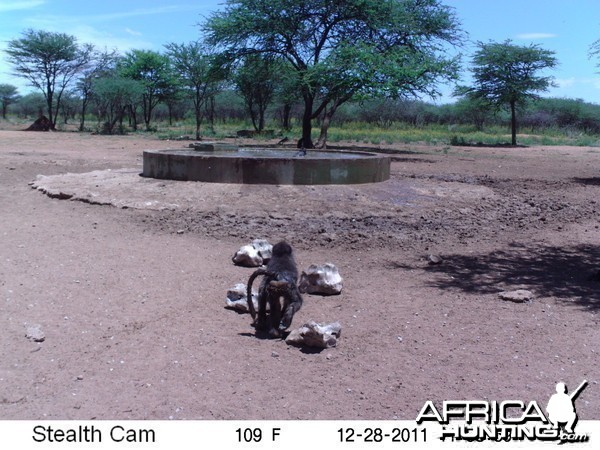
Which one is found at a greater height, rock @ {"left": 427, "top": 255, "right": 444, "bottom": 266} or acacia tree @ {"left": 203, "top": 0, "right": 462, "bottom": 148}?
acacia tree @ {"left": 203, "top": 0, "right": 462, "bottom": 148}

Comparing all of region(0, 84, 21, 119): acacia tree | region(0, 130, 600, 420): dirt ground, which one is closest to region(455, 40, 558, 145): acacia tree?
region(0, 130, 600, 420): dirt ground

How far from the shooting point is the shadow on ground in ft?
20.9

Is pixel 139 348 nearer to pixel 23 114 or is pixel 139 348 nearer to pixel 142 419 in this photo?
pixel 142 419

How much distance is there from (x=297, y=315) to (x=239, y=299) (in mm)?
532

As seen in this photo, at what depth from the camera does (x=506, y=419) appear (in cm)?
352

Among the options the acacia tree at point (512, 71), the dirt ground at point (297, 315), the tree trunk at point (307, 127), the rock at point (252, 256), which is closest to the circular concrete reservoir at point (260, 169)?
the dirt ground at point (297, 315)

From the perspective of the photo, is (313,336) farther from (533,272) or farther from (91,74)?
(91,74)

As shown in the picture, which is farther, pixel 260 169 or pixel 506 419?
pixel 260 169

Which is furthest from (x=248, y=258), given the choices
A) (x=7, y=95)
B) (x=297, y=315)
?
(x=7, y=95)

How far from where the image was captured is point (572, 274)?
7.07m

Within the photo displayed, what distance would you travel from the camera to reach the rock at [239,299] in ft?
18.2

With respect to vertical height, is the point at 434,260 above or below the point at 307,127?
below

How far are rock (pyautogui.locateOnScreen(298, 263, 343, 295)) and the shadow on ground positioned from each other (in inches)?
43.6

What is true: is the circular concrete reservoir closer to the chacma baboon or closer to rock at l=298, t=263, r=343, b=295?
rock at l=298, t=263, r=343, b=295
